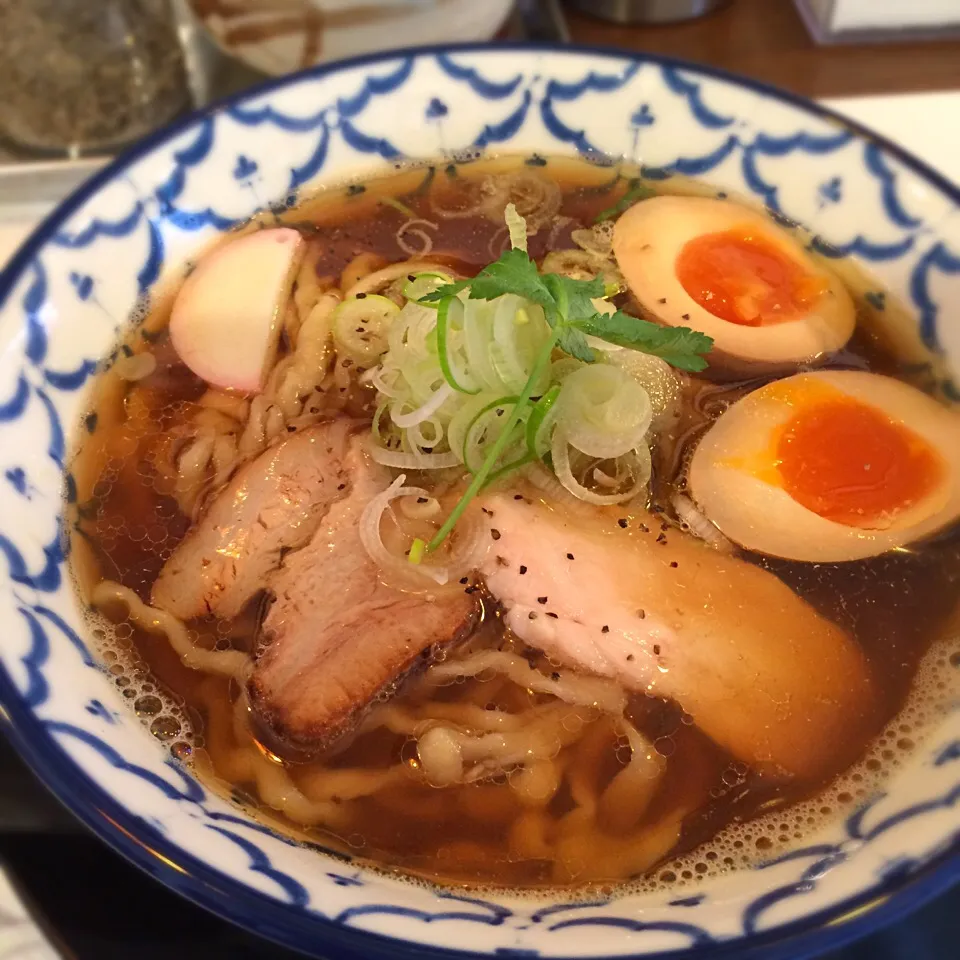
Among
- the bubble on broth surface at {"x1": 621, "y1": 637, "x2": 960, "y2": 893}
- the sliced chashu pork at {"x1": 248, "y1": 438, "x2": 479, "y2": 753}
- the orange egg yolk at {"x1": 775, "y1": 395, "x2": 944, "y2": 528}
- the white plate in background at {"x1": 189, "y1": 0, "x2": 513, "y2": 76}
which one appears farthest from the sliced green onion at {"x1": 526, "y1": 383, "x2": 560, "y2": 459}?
the white plate in background at {"x1": 189, "y1": 0, "x2": 513, "y2": 76}

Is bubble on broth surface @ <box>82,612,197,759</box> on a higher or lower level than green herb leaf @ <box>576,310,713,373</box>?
lower

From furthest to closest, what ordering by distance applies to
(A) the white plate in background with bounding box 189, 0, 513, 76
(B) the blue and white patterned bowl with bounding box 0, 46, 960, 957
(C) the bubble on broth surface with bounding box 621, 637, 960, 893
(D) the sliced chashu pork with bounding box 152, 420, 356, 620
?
(A) the white plate in background with bounding box 189, 0, 513, 76 < (D) the sliced chashu pork with bounding box 152, 420, 356, 620 < (C) the bubble on broth surface with bounding box 621, 637, 960, 893 < (B) the blue and white patterned bowl with bounding box 0, 46, 960, 957

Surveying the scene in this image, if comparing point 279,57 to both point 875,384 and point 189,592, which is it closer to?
point 189,592

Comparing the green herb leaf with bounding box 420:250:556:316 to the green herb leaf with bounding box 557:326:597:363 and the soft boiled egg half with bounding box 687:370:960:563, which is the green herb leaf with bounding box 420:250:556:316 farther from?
the soft boiled egg half with bounding box 687:370:960:563

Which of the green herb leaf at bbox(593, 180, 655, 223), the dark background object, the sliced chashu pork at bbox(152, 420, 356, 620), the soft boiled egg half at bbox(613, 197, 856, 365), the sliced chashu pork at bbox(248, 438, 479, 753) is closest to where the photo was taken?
the sliced chashu pork at bbox(248, 438, 479, 753)

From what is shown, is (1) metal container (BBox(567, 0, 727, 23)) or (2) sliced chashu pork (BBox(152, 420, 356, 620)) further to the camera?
(1) metal container (BBox(567, 0, 727, 23))

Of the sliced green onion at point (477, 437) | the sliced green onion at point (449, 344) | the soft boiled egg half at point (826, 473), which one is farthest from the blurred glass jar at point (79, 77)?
the soft boiled egg half at point (826, 473)

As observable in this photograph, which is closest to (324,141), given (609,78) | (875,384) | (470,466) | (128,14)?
(609,78)

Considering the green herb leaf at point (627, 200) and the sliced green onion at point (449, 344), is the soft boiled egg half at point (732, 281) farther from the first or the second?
the sliced green onion at point (449, 344)
